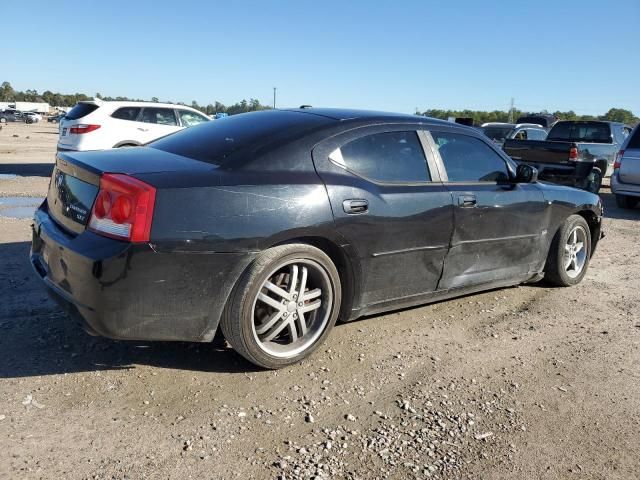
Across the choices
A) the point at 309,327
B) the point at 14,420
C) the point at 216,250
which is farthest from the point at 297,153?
the point at 14,420

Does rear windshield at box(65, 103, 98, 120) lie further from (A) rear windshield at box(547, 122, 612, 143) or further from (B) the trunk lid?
(A) rear windshield at box(547, 122, 612, 143)

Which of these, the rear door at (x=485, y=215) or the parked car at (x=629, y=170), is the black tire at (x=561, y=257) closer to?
the rear door at (x=485, y=215)

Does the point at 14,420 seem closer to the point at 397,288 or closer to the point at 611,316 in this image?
the point at 397,288

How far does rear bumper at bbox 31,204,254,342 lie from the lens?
2.78m

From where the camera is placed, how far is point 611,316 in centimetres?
463

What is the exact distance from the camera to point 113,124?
11.6m

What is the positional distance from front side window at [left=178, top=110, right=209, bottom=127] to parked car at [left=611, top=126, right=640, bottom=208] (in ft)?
28.9

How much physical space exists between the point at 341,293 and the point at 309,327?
31 cm

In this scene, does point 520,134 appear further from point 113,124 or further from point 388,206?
point 388,206

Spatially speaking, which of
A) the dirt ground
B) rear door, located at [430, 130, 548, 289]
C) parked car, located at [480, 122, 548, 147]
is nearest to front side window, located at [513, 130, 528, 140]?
parked car, located at [480, 122, 548, 147]

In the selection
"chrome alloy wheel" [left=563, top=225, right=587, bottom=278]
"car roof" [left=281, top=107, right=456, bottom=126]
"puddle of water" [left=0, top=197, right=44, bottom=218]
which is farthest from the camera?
"puddle of water" [left=0, top=197, right=44, bottom=218]

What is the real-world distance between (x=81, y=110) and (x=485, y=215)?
10057 mm

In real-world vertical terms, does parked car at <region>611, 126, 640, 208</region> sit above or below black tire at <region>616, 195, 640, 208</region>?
above

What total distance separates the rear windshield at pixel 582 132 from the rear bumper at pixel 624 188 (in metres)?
3.08
